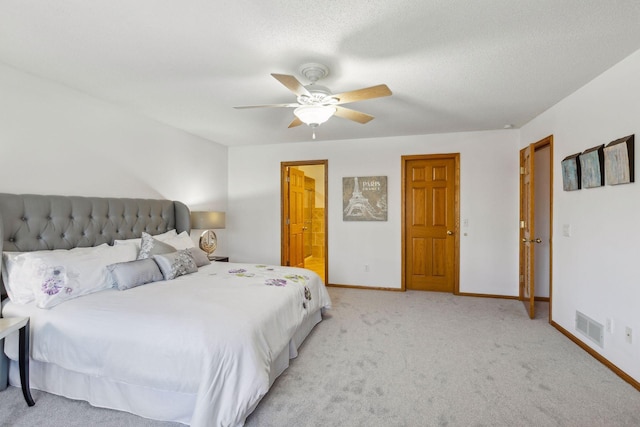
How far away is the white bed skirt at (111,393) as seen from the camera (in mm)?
1792

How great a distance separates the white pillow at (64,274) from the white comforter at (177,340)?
0.08 meters

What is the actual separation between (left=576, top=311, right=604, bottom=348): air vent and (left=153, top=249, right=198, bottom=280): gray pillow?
3618 millimetres

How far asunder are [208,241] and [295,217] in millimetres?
1788

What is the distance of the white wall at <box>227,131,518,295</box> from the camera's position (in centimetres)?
434

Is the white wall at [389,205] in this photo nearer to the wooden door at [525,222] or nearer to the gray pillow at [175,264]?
the wooden door at [525,222]

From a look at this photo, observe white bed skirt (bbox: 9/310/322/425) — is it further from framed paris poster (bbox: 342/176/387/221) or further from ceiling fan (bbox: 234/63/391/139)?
framed paris poster (bbox: 342/176/387/221)

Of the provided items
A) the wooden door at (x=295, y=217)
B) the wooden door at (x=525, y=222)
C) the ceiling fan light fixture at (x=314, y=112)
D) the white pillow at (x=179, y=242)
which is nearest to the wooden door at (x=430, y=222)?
the wooden door at (x=525, y=222)

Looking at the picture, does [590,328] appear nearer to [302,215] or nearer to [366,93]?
[366,93]

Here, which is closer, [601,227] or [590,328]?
[601,227]

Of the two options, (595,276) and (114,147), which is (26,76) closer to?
(114,147)

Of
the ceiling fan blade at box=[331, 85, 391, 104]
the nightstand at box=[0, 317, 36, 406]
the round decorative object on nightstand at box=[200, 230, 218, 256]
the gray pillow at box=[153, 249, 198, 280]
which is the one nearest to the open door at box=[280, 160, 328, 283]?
the round decorative object on nightstand at box=[200, 230, 218, 256]

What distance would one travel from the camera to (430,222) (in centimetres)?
466

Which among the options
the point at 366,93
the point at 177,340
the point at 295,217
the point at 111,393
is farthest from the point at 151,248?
the point at 295,217

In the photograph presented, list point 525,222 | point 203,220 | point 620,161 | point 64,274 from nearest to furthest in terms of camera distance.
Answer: point 64,274, point 620,161, point 525,222, point 203,220
